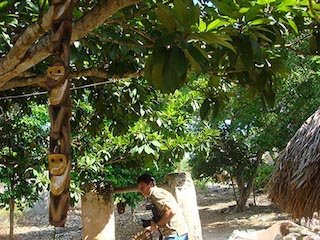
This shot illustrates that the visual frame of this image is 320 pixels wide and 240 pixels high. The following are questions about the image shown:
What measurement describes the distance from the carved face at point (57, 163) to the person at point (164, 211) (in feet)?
9.82

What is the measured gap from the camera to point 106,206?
18.9 ft

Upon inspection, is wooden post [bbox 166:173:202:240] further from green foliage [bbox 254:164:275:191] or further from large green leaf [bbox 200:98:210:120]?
green foliage [bbox 254:164:275:191]

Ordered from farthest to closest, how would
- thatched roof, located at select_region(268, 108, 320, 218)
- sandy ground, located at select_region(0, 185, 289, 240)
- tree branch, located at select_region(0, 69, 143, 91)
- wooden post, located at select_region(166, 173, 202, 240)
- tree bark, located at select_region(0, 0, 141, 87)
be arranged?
sandy ground, located at select_region(0, 185, 289, 240) < wooden post, located at select_region(166, 173, 202, 240) < thatched roof, located at select_region(268, 108, 320, 218) < tree branch, located at select_region(0, 69, 143, 91) < tree bark, located at select_region(0, 0, 141, 87)

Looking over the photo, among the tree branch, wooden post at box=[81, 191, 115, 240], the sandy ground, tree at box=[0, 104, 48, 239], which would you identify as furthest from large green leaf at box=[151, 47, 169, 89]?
the sandy ground

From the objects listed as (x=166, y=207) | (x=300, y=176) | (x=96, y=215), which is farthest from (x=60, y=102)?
(x=96, y=215)

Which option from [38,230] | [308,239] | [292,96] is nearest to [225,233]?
[292,96]

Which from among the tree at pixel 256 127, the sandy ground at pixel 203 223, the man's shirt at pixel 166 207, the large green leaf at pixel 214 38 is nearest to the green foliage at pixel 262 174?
the tree at pixel 256 127

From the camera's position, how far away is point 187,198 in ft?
17.7

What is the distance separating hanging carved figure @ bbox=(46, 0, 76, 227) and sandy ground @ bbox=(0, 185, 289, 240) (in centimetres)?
793

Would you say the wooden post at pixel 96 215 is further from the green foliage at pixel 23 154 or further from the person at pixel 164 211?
the person at pixel 164 211

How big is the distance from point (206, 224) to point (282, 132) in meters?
2.62

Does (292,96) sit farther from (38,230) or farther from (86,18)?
(86,18)

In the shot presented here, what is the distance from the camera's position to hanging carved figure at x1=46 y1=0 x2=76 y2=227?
Answer: 1.05 metres

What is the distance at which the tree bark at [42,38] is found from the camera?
1.33 m
